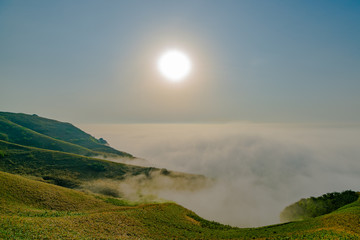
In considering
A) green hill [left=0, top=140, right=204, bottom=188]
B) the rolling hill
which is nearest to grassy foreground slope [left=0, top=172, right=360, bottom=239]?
the rolling hill

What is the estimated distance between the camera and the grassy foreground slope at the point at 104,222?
2909 centimetres

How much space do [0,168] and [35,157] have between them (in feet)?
76.2

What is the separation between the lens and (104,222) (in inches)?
1454

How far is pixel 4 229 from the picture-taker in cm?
2558

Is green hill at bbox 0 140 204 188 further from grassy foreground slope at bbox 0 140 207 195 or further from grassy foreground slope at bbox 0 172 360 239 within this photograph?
grassy foreground slope at bbox 0 172 360 239

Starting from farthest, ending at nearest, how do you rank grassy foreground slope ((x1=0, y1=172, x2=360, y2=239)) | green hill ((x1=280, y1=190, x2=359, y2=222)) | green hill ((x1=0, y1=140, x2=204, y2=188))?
green hill ((x1=0, y1=140, x2=204, y2=188))
green hill ((x1=280, y1=190, x2=359, y2=222))
grassy foreground slope ((x1=0, y1=172, x2=360, y2=239))

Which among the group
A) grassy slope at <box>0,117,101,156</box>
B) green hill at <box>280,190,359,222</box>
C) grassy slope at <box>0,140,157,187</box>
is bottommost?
grassy slope at <box>0,140,157,187</box>

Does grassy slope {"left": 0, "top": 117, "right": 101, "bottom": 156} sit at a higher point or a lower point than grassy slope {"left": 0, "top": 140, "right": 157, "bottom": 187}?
higher

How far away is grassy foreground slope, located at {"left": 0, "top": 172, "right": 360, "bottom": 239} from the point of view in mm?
29094

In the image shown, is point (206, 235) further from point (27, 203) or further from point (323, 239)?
→ point (27, 203)

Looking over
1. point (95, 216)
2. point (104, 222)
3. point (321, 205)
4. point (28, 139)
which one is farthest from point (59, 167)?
point (321, 205)

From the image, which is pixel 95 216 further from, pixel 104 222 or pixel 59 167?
pixel 59 167

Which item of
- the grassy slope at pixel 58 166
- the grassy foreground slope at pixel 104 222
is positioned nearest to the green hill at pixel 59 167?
the grassy slope at pixel 58 166

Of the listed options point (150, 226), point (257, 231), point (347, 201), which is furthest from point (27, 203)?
point (347, 201)
